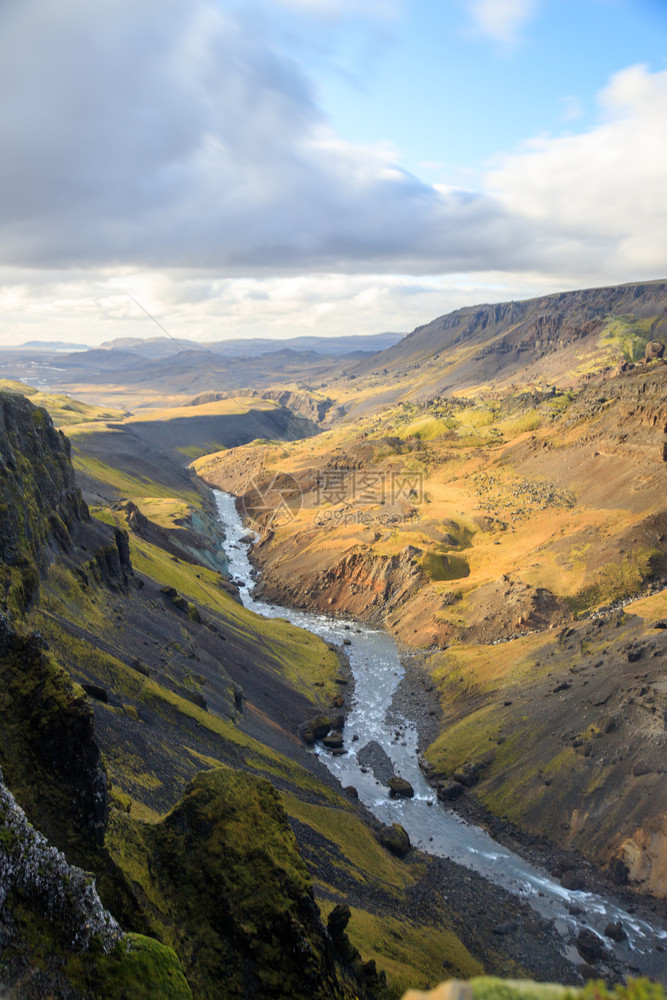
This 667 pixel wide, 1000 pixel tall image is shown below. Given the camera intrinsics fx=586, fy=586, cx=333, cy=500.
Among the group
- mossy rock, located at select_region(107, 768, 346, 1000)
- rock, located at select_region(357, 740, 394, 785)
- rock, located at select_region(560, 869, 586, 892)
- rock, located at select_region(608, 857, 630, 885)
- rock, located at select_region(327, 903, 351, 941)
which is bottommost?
rock, located at select_region(357, 740, 394, 785)

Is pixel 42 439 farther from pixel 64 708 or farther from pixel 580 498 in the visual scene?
pixel 580 498

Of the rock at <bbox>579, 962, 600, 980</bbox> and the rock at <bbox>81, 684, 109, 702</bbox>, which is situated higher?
the rock at <bbox>81, 684, 109, 702</bbox>

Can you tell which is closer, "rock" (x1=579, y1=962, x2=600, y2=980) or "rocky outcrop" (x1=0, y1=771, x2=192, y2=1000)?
"rocky outcrop" (x1=0, y1=771, x2=192, y2=1000)

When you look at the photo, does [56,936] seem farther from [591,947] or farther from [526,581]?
[526,581]

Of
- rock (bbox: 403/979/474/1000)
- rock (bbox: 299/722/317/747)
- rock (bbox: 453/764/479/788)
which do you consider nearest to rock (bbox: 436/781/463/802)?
rock (bbox: 453/764/479/788)

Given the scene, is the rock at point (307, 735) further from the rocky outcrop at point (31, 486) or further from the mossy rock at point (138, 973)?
the mossy rock at point (138, 973)

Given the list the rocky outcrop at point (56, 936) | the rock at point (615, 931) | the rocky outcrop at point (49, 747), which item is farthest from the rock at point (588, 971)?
the rocky outcrop at point (49, 747)

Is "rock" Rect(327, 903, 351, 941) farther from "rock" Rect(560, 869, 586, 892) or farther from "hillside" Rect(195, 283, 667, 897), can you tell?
"hillside" Rect(195, 283, 667, 897)
